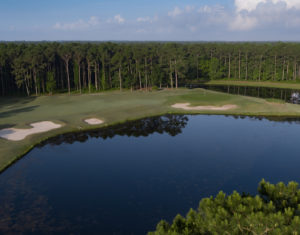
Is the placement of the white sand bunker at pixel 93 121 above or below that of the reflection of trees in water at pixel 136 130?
above

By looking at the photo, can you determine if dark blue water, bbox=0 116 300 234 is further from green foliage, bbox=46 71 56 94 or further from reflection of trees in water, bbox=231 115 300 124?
green foliage, bbox=46 71 56 94

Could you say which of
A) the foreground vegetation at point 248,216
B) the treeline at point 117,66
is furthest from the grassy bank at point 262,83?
the foreground vegetation at point 248,216

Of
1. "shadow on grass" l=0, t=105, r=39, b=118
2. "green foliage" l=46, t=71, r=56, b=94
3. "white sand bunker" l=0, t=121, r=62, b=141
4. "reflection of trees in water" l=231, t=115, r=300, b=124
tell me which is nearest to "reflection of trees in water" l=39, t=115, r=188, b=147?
"white sand bunker" l=0, t=121, r=62, b=141

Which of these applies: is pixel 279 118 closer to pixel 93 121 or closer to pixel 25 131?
pixel 93 121

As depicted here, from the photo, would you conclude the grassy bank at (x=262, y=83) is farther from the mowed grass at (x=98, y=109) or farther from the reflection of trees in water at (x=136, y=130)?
the reflection of trees in water at (x=136, y=130)

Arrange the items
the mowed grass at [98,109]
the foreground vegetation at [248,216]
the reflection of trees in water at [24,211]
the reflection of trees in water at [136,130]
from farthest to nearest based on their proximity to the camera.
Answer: the mowed grass at [98,109] → the reflection of trees in water at [136,130] → the reflection of trees in water at [24,211] → the foreground vegetation at [248,216]

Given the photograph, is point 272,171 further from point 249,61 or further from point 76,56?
point 249,61

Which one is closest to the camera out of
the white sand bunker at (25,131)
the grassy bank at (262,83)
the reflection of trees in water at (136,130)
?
the white sand bunker at (25,131)
